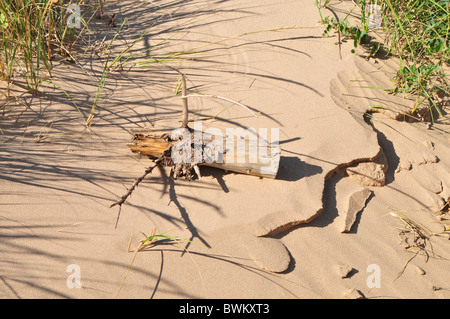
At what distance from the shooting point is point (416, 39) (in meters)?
3.44

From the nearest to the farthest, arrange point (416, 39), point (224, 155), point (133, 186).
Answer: point (133, 186), point (224, 155), point (416, 39)

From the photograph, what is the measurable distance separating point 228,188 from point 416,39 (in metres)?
1.96

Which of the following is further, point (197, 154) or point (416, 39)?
point (416, 39)

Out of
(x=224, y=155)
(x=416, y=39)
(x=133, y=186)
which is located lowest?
(x=133, y=186)

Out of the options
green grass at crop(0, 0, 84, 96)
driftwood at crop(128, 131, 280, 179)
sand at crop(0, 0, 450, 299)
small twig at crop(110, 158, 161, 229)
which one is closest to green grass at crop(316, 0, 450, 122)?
sand at crop(0, 0, 450, 299)

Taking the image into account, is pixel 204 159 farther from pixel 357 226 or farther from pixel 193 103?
pixel 357 226

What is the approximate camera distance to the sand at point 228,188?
2156 millimetres

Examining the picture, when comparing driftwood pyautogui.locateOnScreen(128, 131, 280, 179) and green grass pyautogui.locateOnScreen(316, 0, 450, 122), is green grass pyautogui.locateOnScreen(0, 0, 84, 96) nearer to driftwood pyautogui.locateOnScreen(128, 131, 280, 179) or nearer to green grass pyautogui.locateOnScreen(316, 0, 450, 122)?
driftwood pyautogui.locateOnScreen(128, 131, 280, 179)

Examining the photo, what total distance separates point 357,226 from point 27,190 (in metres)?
1.74

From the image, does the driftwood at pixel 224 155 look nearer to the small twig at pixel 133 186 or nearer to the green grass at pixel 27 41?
the small twig at pixel 133 186

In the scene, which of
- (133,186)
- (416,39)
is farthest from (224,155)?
(416,39)

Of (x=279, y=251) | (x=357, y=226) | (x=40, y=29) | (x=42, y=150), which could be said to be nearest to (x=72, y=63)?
(x=40, y=29)

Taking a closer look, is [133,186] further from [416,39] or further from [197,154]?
[416,39]

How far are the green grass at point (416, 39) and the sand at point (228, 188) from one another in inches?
5.7
